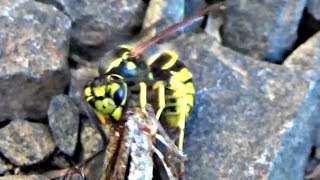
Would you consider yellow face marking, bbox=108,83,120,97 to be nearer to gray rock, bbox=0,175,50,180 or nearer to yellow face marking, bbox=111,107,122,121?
yellow face marking, bbox=111,107,122,121

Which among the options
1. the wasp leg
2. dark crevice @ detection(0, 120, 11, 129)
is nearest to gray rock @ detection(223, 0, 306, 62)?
the wasp leg

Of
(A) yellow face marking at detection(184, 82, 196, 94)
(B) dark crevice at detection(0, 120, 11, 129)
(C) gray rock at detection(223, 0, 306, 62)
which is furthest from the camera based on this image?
(C) gray rock at detection(223, 0, 306, 62)

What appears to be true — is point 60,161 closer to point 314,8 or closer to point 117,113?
point 117,113

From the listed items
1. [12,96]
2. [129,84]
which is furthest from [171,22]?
[12,96]

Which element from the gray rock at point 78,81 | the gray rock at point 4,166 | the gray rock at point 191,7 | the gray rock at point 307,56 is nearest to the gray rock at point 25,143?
the gray rock at point 4,166

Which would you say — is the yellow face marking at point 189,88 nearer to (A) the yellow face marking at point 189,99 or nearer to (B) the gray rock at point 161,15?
(A) the yellow face marking at point 189,99

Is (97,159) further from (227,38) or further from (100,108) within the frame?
(227,38)
